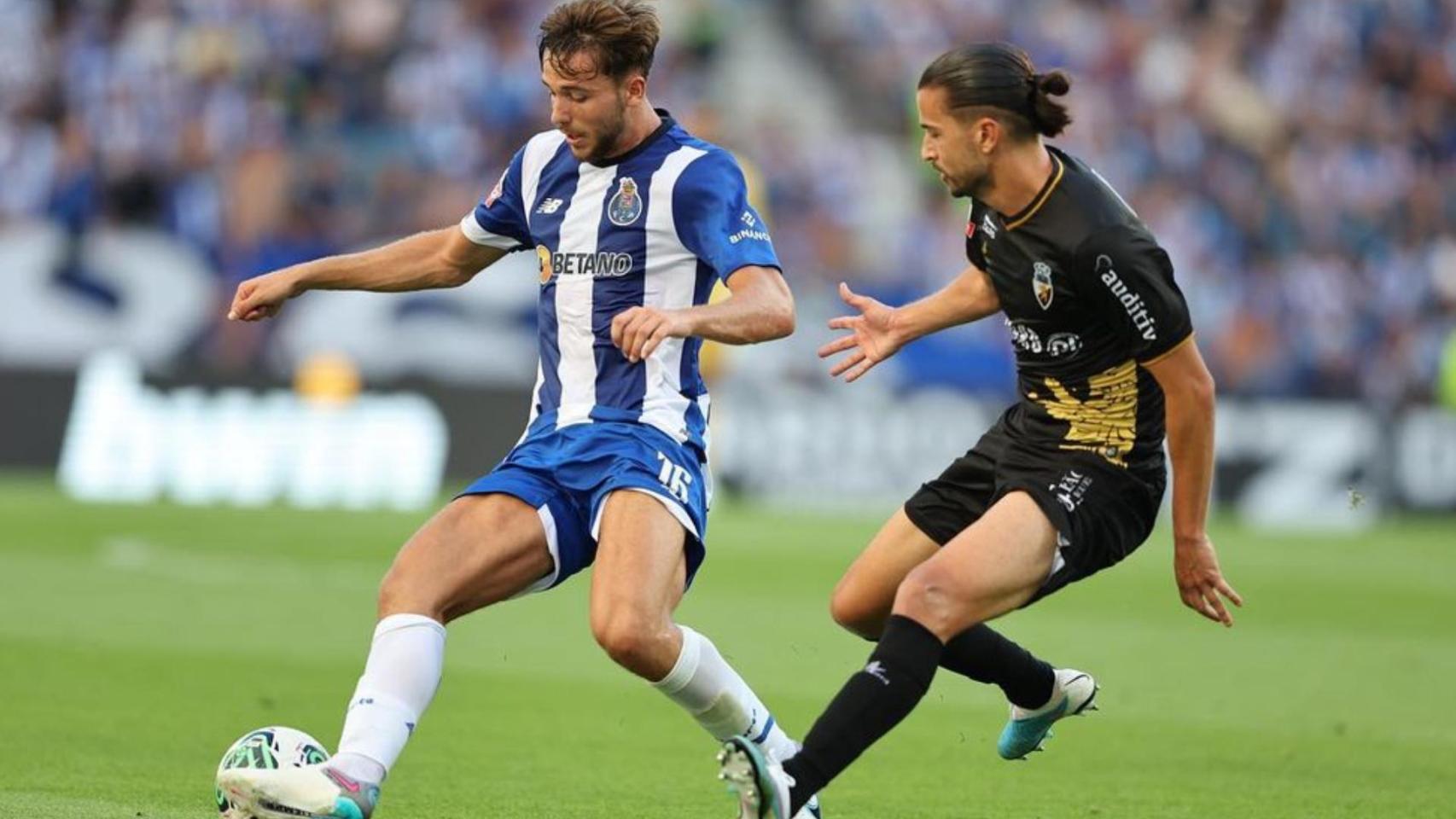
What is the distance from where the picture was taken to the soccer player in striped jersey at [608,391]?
20.2 feet

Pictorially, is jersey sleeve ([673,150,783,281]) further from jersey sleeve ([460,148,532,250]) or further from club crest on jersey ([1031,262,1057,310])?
club crest on jersey ([1031,262,1057,310])

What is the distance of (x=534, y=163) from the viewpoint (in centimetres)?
688

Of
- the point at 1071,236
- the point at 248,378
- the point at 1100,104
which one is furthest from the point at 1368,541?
the point at 1071,236

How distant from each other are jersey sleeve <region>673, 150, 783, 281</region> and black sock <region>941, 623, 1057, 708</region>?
53.2 inches

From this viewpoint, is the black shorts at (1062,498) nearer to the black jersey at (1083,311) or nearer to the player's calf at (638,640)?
the black jersey at (1083,311)

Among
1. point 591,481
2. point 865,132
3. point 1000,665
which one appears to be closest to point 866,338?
point 591,481

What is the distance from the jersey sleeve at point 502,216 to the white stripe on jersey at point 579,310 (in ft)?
0.94

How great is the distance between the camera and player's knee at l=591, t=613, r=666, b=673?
612 cm

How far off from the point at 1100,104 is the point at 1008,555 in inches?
802

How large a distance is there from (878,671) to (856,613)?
96cm

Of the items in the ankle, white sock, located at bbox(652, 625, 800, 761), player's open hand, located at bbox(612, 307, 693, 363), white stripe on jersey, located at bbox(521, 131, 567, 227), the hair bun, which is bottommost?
white sock, located at bbox(652, 625, 800, 761)

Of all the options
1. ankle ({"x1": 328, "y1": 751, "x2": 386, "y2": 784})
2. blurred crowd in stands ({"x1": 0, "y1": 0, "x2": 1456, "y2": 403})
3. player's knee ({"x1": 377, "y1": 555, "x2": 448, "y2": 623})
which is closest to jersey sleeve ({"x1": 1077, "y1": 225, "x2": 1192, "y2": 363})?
player's knee ({"x1": 377, "y1": 555, "x2": 448, "y2": 623})

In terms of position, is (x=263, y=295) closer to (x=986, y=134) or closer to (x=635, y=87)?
(x=635, y=87)

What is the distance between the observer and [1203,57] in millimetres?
26797
